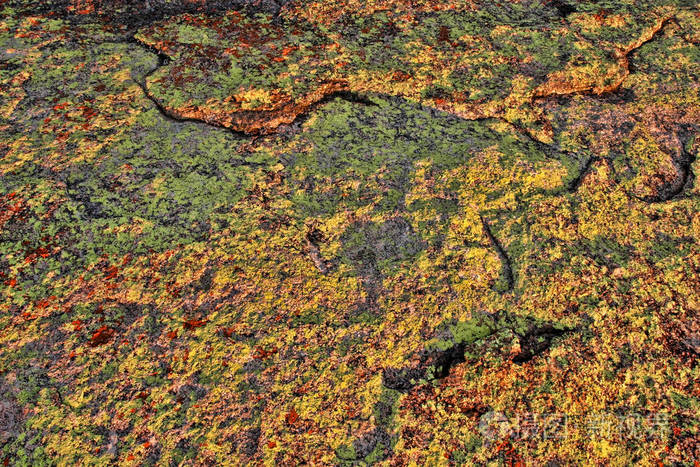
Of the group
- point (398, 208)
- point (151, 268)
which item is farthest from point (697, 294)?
point (151, 268)

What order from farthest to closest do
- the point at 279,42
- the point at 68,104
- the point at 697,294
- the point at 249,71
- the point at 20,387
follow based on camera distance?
the point at 279,42 < the point at 249,71 < the point at 68,104 < the point at 697,294 < the point at 20,387

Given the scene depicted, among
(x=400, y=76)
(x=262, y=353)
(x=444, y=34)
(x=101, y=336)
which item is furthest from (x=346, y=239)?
(x=444, y=34)

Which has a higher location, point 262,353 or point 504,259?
point 504,259

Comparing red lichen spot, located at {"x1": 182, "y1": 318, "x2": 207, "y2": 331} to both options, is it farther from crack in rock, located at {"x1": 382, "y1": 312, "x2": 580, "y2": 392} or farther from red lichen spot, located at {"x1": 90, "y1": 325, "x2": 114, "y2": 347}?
crack in rock, located at {"x1": 382, "y1": 312, "x2": 580, "y2": 392}

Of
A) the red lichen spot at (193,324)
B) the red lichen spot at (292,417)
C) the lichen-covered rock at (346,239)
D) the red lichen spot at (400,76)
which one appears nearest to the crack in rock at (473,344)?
the lichen-covered rock at (346,239)

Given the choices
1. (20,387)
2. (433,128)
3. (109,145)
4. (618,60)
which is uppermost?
(618,60)

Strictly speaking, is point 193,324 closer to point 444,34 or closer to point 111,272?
point 111,272

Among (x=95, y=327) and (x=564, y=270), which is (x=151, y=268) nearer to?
(x=95, y=327)

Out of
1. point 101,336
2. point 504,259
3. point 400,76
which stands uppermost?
point 400,76

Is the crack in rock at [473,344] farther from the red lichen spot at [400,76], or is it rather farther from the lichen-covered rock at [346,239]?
the red lichen spot at [400,76]

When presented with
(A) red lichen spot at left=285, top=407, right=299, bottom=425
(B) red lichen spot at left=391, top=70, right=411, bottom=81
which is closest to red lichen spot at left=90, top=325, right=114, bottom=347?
(A) red lichen spot at left=285, top=407, right=299, bottom=425

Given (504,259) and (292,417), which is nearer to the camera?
(292,417)
